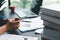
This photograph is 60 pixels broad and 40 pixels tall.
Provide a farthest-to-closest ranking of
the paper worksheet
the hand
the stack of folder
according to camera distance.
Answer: the hand → the paper worksheet → the stack of folder

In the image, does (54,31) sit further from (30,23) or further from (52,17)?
(30,23)

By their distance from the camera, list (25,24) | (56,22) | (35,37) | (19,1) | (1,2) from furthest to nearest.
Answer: (19,1) → (1,2) → (25,24) → (35,37) → (56,22)

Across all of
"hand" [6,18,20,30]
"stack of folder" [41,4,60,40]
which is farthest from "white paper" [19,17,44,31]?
"stack of folder" [41,4,60,40]

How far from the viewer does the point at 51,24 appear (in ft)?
2.92

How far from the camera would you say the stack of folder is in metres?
0.86

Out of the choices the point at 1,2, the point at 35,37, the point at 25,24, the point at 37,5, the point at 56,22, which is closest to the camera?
the point at 56,22

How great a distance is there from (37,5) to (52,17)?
3.03ft

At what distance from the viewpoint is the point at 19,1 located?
7.69 ft

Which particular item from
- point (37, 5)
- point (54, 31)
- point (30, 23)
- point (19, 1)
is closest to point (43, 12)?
point (54, 31)

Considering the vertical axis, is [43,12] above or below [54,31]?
above

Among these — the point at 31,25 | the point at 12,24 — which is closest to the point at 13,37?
the point at 12,24

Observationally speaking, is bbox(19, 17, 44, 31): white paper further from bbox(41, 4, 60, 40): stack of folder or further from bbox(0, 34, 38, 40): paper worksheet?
bbox(41, 4, 60, 40): stack of folder

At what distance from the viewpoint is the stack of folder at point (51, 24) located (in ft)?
2.81

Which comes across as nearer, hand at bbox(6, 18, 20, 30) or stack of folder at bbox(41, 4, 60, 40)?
stack of folder at bbox(41, 4, 60, 40)
